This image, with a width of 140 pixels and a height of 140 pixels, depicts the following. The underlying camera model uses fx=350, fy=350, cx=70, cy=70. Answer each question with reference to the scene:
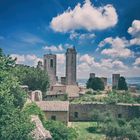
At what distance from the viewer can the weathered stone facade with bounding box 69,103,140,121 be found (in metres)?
40.6

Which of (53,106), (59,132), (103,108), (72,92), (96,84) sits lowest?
(59,132)

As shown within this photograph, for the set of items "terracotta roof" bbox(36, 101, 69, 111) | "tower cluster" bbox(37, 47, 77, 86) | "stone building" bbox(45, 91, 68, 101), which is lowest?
"terracotta roof" bbox(36, 101, 69, 111)

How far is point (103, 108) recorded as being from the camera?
4047 centimetres

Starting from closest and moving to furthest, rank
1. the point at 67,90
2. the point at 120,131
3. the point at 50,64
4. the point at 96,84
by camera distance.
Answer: the point at 120,131 < the point at 67,90 < the point at 96,84 < the point at 50,64

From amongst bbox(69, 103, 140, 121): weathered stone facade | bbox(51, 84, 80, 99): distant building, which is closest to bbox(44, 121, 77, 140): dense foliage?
bbox(69, 103, 140, 121): weathered stone facade

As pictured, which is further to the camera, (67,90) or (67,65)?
(67,65)

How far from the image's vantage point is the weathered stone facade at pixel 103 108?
40.6 meters

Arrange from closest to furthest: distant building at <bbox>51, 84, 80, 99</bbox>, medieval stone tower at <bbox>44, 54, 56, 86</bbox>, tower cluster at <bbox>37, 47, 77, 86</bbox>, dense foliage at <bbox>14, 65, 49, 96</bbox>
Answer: dense foliage at <bbox>14, 65, 49, 96</bbox>, distant building at <bbox>51, 84, 80, 99</bbox>, medieval stone tower at <bbox>44, 54, 56, 86</bbox>, tower cluster at <bbox>37, 47, 77, 86</bbox>

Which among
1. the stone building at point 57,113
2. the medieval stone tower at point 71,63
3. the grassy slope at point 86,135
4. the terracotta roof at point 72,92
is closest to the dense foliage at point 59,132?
the grassy slope at point 86,135

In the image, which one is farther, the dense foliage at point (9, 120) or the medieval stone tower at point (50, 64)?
the medieval stone tower at point (50, 64)

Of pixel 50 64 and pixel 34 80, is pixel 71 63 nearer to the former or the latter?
pixel 50 64

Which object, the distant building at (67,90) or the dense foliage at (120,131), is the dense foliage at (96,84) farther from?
the dense foliage at (120,131)

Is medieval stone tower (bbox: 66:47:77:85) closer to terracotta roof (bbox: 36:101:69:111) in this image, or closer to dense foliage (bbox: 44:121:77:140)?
terracotta roof (bbox: 36:101:69:111)

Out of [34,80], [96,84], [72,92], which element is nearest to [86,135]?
[34,80]
